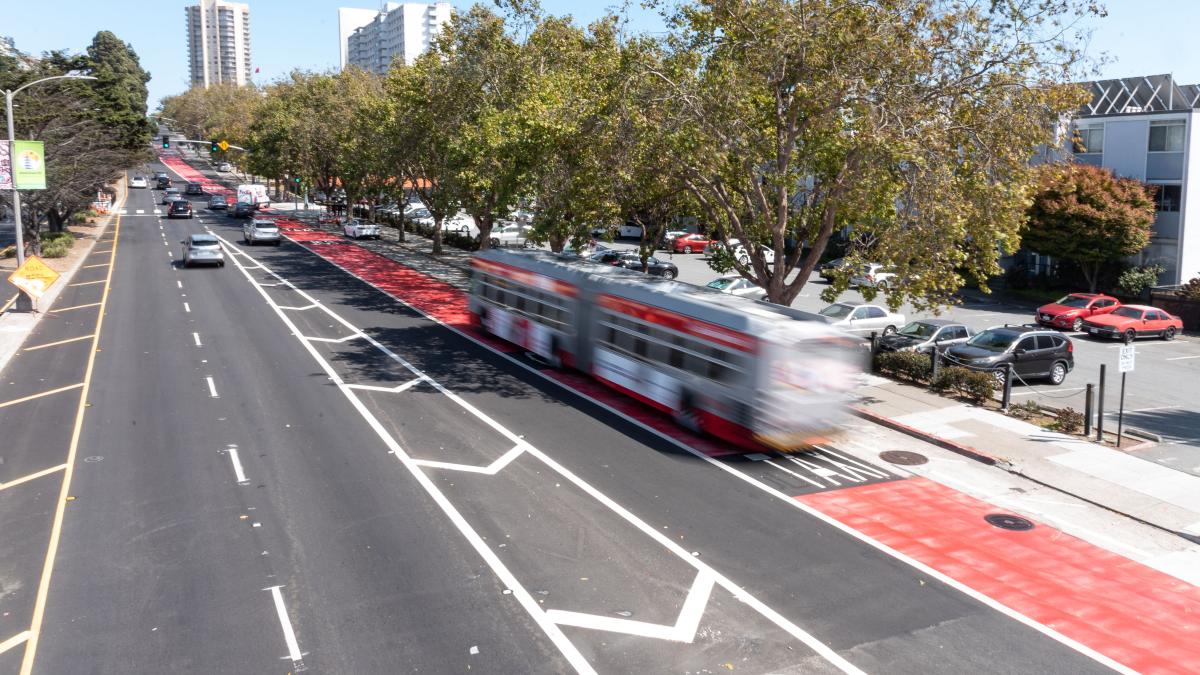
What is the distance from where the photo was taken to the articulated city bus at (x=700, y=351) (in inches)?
673

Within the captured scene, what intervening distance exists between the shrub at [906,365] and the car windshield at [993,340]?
2.21 metres

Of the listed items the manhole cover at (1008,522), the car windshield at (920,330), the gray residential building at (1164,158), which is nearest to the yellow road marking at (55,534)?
the manhole cover at (1008,522)

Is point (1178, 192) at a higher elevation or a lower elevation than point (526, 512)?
higher

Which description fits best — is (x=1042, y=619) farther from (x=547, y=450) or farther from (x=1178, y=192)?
(x=1178, y=192)

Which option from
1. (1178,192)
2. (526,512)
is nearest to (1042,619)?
(526,512)

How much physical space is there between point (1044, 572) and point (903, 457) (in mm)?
5497

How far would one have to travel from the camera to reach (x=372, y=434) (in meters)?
18.7

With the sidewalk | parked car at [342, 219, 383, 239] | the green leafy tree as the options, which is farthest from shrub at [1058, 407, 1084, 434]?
parked car at [342, 219, 383, 239]

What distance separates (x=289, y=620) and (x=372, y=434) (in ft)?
26.1

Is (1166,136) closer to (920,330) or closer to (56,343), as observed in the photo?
(920,330)

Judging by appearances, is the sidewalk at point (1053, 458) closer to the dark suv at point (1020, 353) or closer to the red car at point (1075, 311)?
the dark suv at point (1020, 353)

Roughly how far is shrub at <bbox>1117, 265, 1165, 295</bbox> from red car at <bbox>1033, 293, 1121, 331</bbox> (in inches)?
248

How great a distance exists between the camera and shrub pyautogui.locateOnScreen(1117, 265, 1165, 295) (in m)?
43.7

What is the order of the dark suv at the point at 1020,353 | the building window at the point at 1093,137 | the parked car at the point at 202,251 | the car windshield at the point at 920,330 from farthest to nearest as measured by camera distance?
the building window at the point at 1093,137, the parked car at the point at 202,251, the car windshield at the point at 920,330, the dark suv at the point at 1020,353
